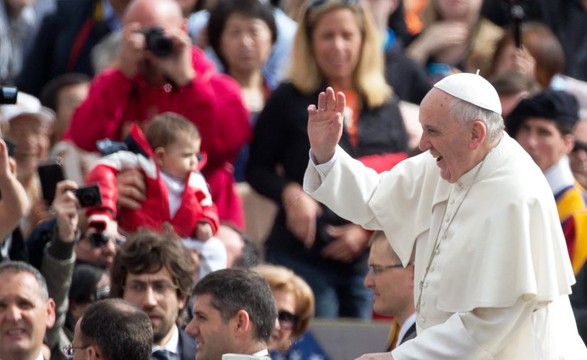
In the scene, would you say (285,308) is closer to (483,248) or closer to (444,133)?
(483,248)

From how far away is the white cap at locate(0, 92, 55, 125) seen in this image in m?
11.2

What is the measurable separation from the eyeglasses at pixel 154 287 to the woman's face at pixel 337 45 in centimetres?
208

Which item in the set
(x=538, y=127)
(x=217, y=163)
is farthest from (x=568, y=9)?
(x=217, y=163)

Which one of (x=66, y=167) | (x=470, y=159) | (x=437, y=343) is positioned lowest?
(x=66, y=167)

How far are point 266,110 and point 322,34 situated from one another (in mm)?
524

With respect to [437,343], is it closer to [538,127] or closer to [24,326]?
[24,326]

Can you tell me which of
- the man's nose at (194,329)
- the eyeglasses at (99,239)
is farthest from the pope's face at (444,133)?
the eyeglasses at (99,239)

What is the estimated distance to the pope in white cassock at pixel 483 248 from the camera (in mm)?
Answer: 7234

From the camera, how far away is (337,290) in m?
10.2

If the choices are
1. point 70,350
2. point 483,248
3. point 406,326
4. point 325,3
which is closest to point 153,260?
point 70,350

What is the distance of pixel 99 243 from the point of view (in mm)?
9422

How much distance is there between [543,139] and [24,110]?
3.13 metres

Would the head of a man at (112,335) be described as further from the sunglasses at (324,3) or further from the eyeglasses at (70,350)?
the sunglasses at (324,3)

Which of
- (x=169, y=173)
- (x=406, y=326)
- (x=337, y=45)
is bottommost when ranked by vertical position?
(x=406, y=326)
